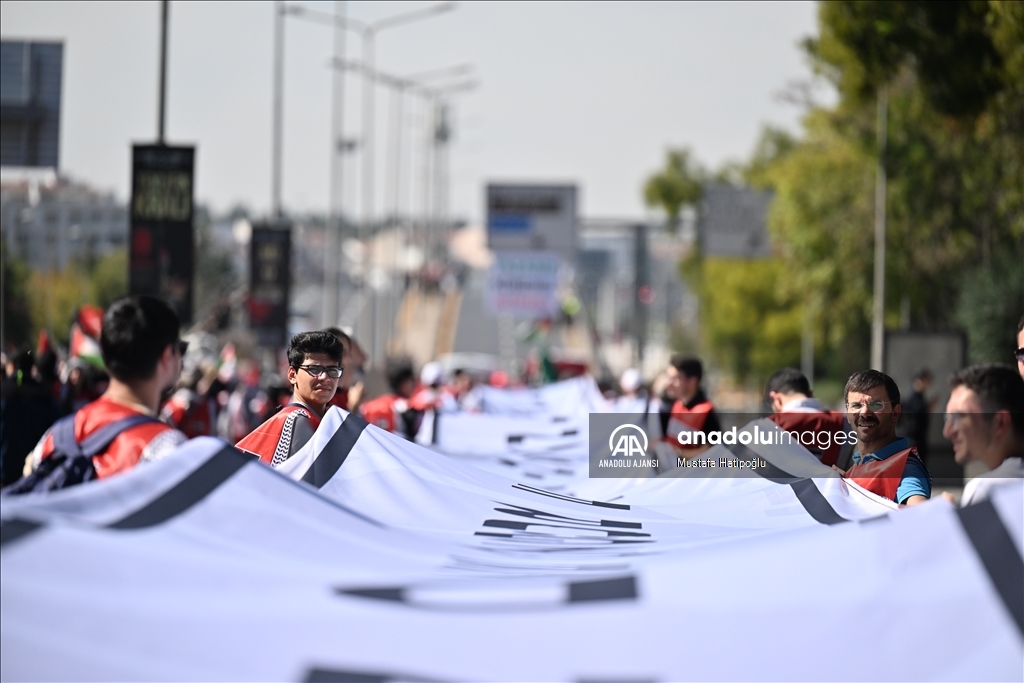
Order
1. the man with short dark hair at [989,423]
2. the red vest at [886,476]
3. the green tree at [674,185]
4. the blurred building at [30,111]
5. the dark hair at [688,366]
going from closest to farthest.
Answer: the man with short dark hair at [989,423]
the red vest at [886,476]
the dark hair at [688,366]
the blurred building at [30,111]
the green tree at [674,185]

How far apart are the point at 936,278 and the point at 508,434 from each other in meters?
26.1

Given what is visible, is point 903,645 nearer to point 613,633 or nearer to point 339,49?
point 613,633

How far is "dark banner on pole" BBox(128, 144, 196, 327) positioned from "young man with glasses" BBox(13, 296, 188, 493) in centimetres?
1272

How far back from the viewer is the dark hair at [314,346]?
24.1 ft

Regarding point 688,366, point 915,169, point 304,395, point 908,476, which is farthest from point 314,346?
point 915,169

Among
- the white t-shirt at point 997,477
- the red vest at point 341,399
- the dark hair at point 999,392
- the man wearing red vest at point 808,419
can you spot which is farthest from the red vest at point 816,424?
the red vest at point 341,399

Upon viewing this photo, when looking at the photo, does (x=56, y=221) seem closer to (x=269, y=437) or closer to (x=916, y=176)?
(x=269, y=437)

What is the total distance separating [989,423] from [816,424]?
10.1 ft

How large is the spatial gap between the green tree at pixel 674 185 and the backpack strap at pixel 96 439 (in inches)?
3657

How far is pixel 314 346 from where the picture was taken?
24.1 feet

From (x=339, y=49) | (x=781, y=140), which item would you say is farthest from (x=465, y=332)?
(x=339, y=49)

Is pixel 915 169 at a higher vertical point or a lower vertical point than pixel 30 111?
higher

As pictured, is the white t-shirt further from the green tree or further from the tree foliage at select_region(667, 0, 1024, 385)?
the green tree

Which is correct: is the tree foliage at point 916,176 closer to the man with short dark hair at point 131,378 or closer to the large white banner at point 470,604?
the large white banner at point 470,604
